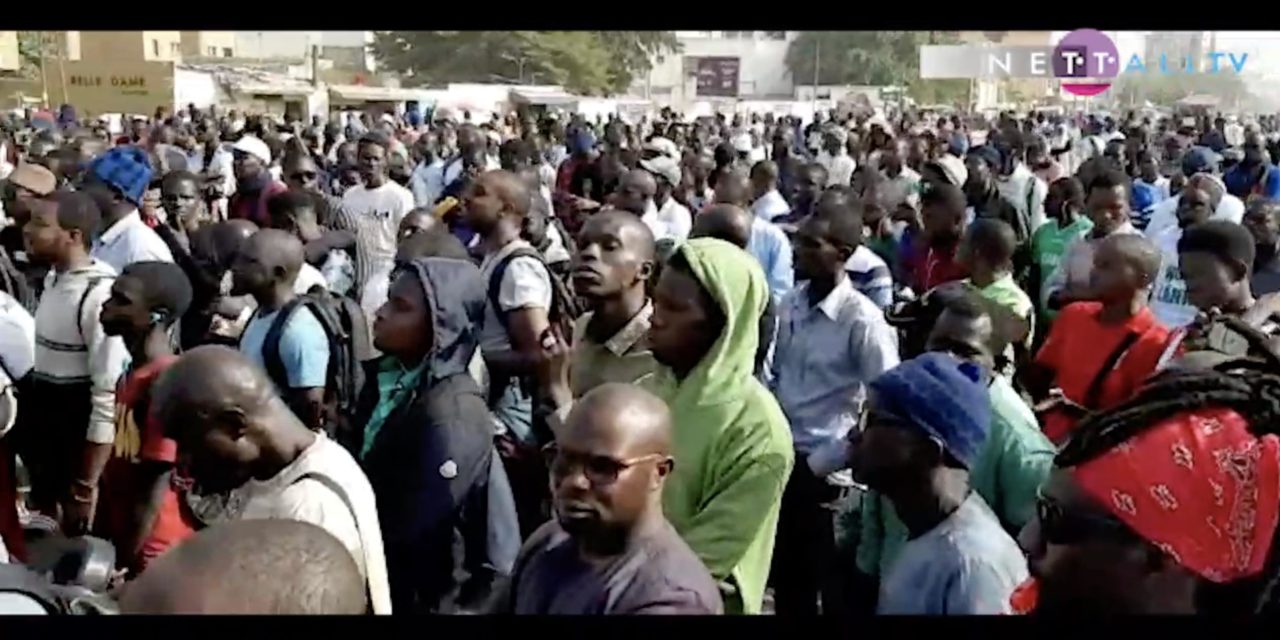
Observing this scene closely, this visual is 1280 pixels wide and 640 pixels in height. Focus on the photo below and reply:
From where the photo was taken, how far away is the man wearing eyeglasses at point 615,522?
2209 millimetres

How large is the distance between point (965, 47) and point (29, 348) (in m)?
25.8

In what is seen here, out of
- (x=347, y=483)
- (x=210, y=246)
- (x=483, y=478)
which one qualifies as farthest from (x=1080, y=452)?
(x=210, y=246)

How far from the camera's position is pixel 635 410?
2283 mm

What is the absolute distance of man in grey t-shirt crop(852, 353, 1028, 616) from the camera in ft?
7.63

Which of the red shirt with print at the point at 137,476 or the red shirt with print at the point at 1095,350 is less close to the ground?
the red shirt with print at the point at 1095,350

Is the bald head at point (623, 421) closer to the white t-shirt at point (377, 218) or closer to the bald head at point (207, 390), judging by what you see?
the bald head at point (207, 390)

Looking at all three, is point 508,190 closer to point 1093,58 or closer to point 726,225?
point 726,225

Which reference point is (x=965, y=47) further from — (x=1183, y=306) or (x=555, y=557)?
(x=555, y=557)

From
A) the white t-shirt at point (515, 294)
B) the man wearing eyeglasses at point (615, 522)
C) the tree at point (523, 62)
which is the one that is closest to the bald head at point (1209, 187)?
the white t-shirt at point (515, 294)

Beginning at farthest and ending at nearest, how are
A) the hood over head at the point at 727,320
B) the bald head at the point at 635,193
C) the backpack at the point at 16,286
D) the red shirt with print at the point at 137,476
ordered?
the bald head at the point at 635,193 < the backpack at the point at 16,286 < the red shirt with print at the point at 137,476 < the hood over head at the point at 727,320

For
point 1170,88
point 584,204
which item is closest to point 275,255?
point 584,204

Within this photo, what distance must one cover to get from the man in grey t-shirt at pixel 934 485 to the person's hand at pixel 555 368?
135 cm

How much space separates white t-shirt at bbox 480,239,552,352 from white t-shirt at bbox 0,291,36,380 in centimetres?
116

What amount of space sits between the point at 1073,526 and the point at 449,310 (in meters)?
1.94
